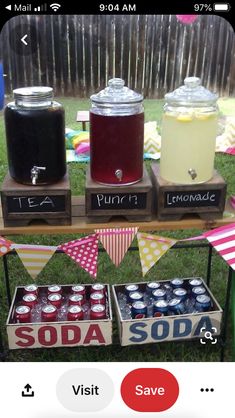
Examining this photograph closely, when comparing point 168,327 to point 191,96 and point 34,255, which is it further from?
point 191,96

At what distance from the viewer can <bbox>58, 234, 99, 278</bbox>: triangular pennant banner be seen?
5.48 ft

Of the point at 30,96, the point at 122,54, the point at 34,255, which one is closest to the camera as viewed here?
the point at 30,96

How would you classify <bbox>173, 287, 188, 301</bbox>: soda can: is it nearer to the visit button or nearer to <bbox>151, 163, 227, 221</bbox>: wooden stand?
<bbox>151, 163, 227, 221</bbox>: wooden stand

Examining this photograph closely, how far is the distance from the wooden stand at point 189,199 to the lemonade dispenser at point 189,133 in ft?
0.10

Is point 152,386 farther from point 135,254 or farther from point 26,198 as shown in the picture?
point 135,254

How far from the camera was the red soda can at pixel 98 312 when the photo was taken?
184cm

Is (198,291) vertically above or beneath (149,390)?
beneath

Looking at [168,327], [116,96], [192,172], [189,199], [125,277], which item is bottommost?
[125,277]

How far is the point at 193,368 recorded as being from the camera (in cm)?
119

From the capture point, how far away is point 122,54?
6430mm

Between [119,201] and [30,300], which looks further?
[30,300]

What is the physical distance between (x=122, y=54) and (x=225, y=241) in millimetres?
5382

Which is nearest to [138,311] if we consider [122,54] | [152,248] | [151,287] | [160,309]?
[160,309]

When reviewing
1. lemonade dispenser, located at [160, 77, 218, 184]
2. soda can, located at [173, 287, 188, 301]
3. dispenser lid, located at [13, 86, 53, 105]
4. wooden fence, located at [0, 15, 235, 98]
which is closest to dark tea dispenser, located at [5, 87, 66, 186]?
dispenser lid, located at [13, 86, 53, 105]
